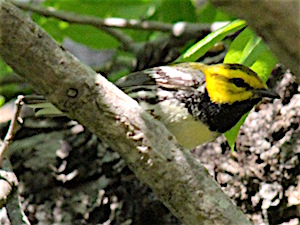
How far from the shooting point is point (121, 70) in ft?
12.0

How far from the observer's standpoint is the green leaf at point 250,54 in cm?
192

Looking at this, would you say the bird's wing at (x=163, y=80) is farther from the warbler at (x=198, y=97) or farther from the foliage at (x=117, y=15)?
the foliage at (x=117, y=15)

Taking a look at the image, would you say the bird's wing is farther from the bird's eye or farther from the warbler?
the bird's eye

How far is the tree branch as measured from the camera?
1.54 m

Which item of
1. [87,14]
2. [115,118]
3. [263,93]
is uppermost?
[115,118]

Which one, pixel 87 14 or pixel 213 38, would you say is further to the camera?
pixel 87 14

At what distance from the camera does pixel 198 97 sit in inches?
103

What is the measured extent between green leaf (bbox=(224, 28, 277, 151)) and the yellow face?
0.24 m

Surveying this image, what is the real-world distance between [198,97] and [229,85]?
16 centimetres

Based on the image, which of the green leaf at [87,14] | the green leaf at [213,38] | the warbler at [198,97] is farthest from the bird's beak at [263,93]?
the green leaf at [87,14]

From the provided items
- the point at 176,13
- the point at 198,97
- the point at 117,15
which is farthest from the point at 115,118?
the point at 176,13

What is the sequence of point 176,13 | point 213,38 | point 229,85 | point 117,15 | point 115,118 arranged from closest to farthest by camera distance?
point 115,118 < point 213,38 < point 229,85 < point 117,15 < point 176,13

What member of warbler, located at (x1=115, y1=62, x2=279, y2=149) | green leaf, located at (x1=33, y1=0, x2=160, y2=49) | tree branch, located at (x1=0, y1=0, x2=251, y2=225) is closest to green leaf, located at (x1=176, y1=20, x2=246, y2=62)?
warbler, located at (x1=115, y1=62, x2=279, y2=149)

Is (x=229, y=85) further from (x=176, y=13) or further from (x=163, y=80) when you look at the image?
(x=176, y=13)
